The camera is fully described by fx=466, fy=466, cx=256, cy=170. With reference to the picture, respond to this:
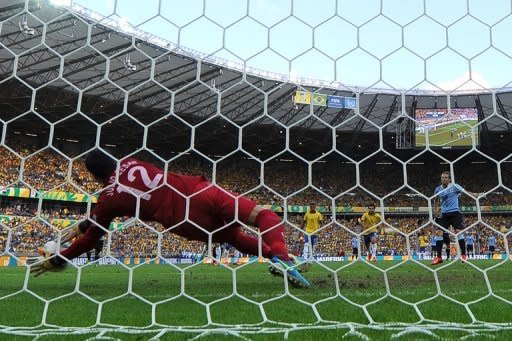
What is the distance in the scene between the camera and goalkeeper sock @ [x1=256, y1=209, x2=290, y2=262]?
3.04 m

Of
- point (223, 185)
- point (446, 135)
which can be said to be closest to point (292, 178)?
point (223, 185)

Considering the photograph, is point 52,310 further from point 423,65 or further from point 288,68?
point 423,65

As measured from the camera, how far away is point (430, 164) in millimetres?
25344

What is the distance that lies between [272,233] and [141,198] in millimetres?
915

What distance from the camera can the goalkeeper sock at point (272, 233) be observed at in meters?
3.04

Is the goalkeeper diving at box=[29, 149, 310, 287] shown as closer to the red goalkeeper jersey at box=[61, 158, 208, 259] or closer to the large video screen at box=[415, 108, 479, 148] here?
the red goalkeeper jersey at box=[61, 158, 208, 259]

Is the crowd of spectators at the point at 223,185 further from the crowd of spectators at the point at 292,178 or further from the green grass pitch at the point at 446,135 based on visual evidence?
the green grass pitch at the point at 446,135

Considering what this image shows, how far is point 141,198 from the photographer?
314 centimetres

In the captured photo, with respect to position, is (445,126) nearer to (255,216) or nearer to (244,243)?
(244,243)

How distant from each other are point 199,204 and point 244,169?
781cm

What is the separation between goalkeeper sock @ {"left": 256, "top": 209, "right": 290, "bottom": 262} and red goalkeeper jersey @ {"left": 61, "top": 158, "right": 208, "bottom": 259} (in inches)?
20.2

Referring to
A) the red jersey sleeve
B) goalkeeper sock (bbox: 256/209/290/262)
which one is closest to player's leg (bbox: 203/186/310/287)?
goalkeeper sock (bbox: 256/209/290/262)

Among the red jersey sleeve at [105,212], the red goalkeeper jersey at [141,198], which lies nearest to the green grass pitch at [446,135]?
the red goalkeeper jersey at [141,198]

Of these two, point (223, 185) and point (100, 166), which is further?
point (223, 185)
